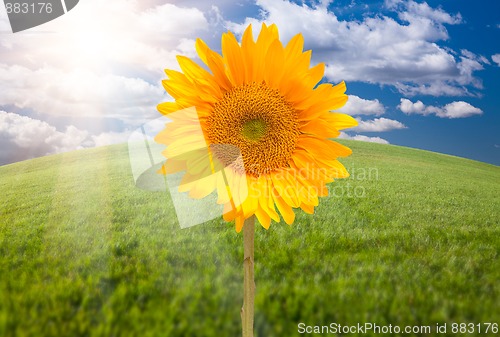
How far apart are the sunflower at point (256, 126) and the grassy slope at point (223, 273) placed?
173 cm

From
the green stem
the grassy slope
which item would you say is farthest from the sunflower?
the grassy slope

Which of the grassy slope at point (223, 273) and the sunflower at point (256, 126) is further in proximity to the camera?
the grassy slope at point (223, 273)

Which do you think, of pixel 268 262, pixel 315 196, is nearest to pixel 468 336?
pixel 268 262

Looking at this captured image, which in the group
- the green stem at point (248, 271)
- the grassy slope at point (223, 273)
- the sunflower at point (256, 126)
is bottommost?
the grassy slope at point (223, 273)

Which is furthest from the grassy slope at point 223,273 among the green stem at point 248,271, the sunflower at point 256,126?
the sunflower at point 256,126

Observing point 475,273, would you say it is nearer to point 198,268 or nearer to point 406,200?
point 198,268

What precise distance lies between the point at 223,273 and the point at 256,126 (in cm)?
242

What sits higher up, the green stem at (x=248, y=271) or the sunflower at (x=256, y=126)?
the sunflower at (x=256, y=126)

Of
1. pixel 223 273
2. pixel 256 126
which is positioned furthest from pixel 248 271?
pixel 223 273

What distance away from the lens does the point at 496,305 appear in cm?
387

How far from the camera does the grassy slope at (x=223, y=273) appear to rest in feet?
10.9

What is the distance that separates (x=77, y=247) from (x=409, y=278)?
3705mm

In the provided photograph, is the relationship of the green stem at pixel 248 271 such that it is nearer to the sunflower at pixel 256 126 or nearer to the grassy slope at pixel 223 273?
the sunflower at pixel 256 126

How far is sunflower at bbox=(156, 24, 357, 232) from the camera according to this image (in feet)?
5.88
